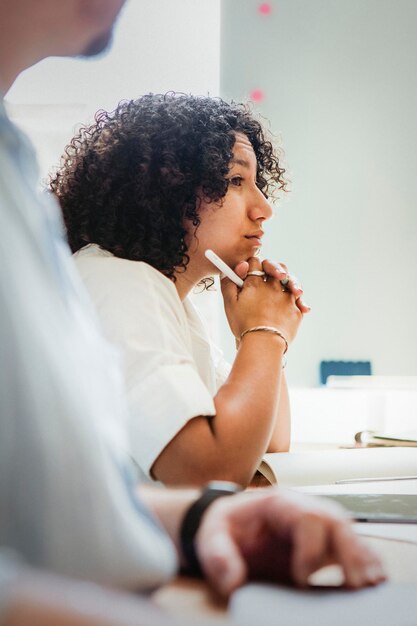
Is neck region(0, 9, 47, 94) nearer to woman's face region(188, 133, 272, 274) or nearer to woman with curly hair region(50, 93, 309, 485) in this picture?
woman with curly hair region(50, 93, 309, 485)

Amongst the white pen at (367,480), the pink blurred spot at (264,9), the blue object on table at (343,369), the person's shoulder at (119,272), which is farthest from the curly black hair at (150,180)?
the pink blurred spot at (264,9)

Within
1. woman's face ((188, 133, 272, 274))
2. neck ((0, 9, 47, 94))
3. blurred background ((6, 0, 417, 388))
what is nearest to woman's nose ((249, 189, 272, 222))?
woman's face ((188, 133, 272, 274))

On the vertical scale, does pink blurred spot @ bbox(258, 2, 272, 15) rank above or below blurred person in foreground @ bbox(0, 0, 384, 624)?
above

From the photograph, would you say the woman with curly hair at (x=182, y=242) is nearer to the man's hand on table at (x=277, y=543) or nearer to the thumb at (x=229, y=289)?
the thumb at (x=229, y=289)

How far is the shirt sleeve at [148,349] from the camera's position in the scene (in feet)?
2.61

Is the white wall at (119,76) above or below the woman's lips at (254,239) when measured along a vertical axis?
above

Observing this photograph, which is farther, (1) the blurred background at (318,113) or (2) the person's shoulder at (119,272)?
(1) the blurred background at (318,113)

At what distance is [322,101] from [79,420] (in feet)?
7.77

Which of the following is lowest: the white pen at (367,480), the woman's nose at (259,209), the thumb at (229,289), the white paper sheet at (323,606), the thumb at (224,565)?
the white pen at (367,480)

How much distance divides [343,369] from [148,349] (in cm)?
162

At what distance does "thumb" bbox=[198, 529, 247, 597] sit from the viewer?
0.36 m

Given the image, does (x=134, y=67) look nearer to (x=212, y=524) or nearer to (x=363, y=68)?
(x=363, y=68)

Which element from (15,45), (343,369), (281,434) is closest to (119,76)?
(343,369)

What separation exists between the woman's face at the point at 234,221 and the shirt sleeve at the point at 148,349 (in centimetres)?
18
